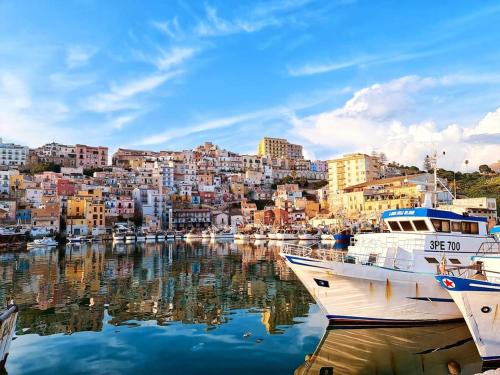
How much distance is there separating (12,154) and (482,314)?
13513cm

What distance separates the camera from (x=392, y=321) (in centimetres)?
1517

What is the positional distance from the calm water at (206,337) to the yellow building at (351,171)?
98.4 metres

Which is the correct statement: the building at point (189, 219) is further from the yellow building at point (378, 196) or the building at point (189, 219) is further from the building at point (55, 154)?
the building at point (55, 154)

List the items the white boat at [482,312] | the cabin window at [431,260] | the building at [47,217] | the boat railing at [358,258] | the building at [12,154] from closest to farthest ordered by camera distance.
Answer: the white boat at [482,312] → the boat railing at [358,258] → the cabin window at [431,260] → the building at [47,217] → the building at [12,154]

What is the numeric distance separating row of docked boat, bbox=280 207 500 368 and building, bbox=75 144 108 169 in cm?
12299

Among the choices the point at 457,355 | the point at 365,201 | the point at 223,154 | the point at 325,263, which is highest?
the point at 223,154

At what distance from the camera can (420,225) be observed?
16.8 m

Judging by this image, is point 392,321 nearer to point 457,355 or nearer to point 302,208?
point 457,355

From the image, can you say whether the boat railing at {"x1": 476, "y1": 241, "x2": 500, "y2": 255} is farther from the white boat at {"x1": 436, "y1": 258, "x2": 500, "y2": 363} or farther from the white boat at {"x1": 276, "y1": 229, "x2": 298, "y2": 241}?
the white boat at {"x1": 276, "y1": 229, "x2": 298, "y2": 241}

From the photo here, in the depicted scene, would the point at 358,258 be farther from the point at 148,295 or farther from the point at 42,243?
the point at 42,243

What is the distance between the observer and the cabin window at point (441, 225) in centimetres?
1663

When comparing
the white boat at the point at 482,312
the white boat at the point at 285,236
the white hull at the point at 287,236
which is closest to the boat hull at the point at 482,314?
the white boat at the point at 482,312

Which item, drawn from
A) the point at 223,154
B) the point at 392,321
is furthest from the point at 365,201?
the point at 392,321

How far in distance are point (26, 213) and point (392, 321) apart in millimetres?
89427
